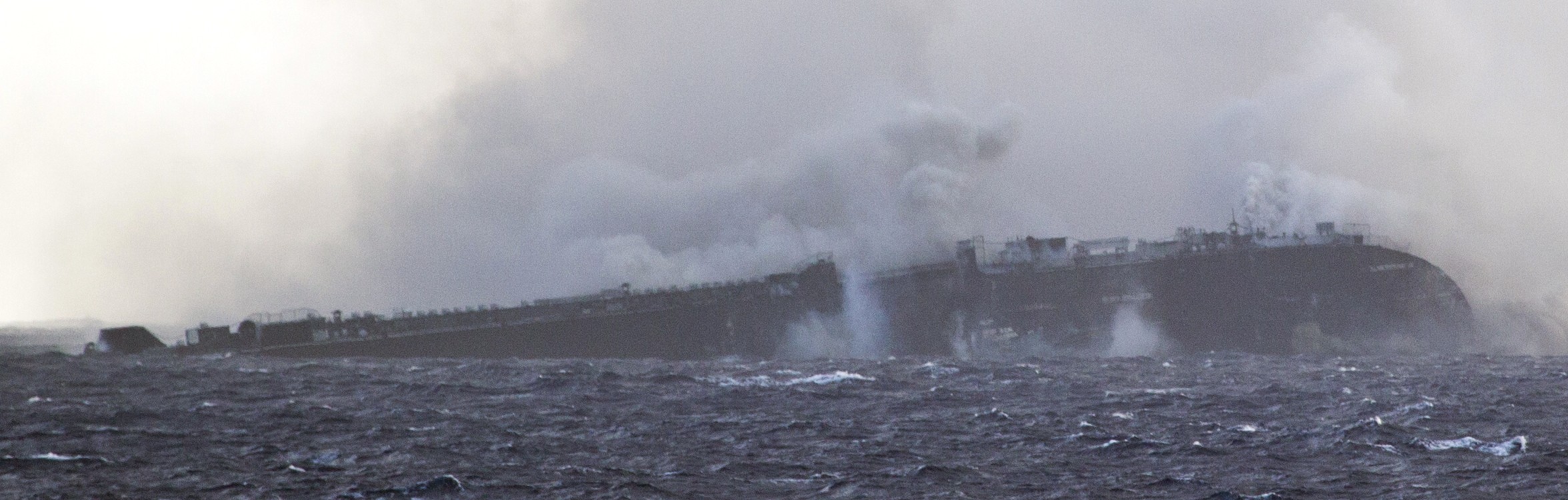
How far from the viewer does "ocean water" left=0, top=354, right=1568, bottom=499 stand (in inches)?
2119

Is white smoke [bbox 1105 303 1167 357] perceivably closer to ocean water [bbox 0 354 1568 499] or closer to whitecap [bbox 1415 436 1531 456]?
ocean water [bbox 0 354 1568 499]

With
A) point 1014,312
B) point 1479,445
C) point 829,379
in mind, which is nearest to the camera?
point 1479,445

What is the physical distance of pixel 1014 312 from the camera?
5615 inches

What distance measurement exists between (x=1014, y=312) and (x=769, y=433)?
78.7 m

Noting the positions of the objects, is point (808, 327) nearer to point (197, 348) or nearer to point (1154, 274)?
point (1154, 274)

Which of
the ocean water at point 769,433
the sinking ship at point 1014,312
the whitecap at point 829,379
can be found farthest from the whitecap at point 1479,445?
the sinking ship at point 1014,312

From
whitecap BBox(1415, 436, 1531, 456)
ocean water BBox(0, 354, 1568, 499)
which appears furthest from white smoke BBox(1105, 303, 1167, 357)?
whitecap BBox(1415, 436, 1531, 456)

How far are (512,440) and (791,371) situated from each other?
3637 centimetres

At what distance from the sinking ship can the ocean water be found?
23.6m

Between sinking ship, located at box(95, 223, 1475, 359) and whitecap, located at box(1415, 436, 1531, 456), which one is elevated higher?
sinking ship, located at box(95, 223, 1475, 359)

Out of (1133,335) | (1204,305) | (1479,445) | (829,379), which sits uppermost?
(1204,305)

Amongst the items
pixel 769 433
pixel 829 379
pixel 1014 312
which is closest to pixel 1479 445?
pixel 769 433

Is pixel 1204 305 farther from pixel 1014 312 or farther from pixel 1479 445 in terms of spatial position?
pixel 1479 445

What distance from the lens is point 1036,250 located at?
148 meters
